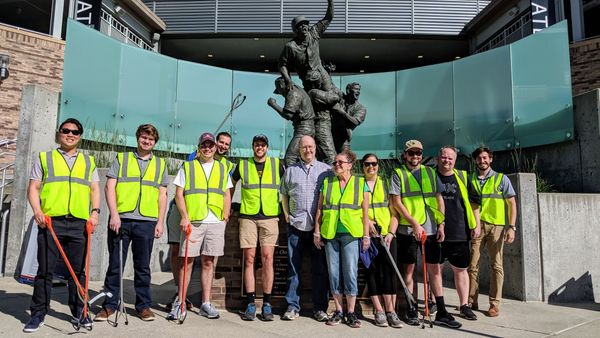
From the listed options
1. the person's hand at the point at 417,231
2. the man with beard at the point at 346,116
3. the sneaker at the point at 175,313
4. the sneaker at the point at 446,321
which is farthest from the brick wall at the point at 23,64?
the sneaker at the point at 446,321

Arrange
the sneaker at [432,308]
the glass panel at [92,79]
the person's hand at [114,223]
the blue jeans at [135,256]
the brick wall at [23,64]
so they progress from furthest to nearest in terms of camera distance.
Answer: the brick wall at [23,64], the glass panel at [92,79], the sneaker at [432,308], the blue jeans at [135,256], the person's hand at [114,223]

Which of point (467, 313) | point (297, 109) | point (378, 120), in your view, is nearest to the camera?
point (467, 313)

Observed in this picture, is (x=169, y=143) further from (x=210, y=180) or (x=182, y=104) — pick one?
(x=210, y=180)

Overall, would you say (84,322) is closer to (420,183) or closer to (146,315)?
(146,315)

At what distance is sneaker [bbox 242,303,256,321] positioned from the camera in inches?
173

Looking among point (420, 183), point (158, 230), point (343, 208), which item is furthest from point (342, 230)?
point (158, 230)

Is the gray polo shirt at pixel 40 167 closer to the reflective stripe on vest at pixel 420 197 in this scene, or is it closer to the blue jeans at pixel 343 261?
the blue jeans at pixel 343 261

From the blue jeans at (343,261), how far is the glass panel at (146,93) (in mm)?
7560

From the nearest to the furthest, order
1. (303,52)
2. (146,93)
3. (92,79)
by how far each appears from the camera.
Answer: (303,52) < (92,79) < (146,93)

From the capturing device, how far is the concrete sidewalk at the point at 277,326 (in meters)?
3.87

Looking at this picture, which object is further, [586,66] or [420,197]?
[586,66]

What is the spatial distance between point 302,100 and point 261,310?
2792 millimetres

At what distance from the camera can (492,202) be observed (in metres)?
5.08

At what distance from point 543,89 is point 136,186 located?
7625mm
